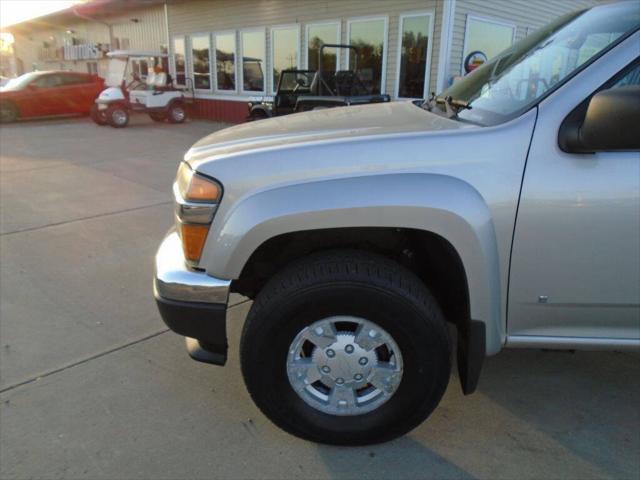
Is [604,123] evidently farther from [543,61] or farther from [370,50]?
[370,50]

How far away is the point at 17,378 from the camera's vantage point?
2.79 metres

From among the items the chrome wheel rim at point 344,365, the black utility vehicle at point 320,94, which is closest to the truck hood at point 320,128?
the chrome wheel rim at point 344,365

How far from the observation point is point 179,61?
59.8 ft

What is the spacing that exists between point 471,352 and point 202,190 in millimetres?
1371

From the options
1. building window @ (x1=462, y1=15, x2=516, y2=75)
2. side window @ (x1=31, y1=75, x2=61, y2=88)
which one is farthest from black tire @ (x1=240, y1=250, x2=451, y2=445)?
side window @ (x1=31, y1=75, x2=61, y2=88)

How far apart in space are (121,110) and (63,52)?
15153 millimetres

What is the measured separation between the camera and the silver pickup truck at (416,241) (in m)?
1.93

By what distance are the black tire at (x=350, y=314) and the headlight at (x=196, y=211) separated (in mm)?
369

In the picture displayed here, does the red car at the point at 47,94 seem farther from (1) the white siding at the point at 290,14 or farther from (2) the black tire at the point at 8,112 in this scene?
(1) the white siding at the point at 290,14

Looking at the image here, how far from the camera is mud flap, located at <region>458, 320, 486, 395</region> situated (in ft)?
6.88

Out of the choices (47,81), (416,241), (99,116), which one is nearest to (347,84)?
(99,116)

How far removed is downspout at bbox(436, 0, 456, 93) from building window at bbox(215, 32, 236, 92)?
298 inches

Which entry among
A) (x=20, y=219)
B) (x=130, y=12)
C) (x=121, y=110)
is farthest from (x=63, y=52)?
(x=20, y=219)

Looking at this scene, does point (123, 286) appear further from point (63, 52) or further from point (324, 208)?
point (63, 52)
